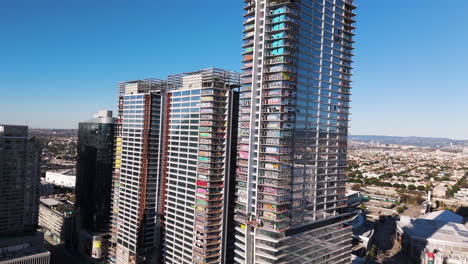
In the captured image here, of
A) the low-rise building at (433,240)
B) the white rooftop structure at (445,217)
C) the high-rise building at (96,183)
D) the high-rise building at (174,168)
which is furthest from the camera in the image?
the white rooftop structure at (445,217)

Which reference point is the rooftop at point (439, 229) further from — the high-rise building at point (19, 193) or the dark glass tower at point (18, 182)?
the dark glass tower at point (18, 182)

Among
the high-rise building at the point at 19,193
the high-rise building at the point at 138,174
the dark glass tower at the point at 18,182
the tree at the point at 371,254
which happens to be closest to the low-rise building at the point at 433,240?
the tree at the point at 371,254

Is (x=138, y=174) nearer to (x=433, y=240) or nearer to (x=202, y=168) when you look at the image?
(x=202, y=168)

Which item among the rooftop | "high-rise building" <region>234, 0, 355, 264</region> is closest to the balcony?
"high-rise building" <region>234, 0, 355, 264</region>

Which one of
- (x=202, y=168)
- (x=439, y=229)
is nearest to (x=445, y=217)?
(x=439, y=229)

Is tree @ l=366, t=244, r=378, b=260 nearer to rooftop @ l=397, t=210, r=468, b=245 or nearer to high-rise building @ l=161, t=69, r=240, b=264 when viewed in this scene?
rooftop @ l=397, t=210, r=468, b=245

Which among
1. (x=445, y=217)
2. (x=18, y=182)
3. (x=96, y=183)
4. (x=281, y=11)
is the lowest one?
(x=445, y=217)
